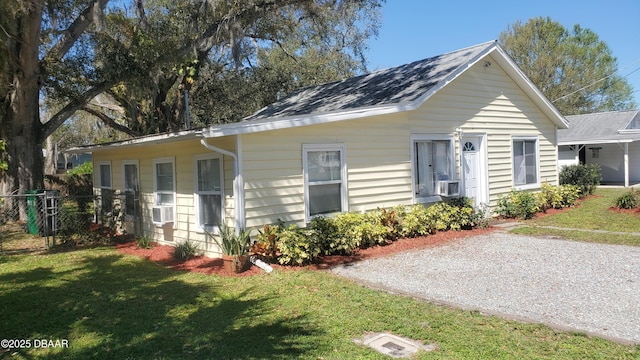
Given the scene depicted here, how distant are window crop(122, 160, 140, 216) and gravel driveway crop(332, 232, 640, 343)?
21.9 ft

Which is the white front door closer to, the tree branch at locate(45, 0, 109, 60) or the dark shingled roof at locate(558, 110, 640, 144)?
the tree branch at locate(45, 0, 109, 60)

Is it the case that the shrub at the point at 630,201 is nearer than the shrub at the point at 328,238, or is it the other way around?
the shrub at the point at 328,238

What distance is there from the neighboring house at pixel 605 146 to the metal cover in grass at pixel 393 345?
2314 cm

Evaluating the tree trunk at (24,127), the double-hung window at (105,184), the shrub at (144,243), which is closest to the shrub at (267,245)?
the shrub at (144,243)

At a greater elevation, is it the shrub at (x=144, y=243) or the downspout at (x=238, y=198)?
the downspout at (x=238, y=198)

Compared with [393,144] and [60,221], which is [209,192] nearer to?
[393,144]

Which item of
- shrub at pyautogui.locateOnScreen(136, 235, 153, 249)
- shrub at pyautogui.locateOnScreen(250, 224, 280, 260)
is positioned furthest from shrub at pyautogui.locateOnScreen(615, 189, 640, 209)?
shrub at pyautogui.locateOnScreen(136, 235, 153, 249)

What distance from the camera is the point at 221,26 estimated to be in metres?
13.3

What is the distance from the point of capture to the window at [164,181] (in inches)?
394

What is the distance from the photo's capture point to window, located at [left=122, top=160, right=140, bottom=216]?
1159 cm

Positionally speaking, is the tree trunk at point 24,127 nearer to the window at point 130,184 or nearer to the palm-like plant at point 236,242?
the window at point 130,184

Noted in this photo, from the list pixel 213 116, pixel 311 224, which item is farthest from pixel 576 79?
pixel 311 224

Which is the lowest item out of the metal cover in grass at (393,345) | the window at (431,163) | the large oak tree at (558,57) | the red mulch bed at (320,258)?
the metal cover in grass at (393,345)

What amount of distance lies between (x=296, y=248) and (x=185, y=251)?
2586mm
